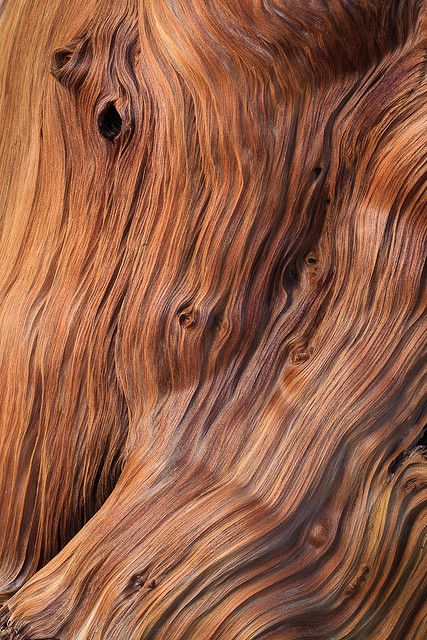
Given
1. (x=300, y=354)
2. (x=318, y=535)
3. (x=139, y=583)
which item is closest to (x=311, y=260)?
(x=300, y=354)

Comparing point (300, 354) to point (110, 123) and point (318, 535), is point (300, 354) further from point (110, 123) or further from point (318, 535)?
point (110, 123)

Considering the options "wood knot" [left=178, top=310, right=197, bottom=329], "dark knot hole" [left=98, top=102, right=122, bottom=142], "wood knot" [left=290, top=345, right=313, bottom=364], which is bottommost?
"wood knot" [left=290, top=345, right=313, bottom=364]

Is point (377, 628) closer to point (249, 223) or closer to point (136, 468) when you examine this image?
point (136, 468)

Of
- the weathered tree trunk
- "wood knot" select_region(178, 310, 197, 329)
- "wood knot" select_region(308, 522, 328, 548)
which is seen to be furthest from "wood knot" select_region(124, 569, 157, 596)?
"wood knot" select_region(178, 310, 197, 329)

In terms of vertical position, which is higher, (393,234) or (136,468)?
(393,234)

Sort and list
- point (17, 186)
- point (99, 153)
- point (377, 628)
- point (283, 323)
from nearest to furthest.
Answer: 1. point (377, 628)
2. point (283, 323)
3. point (99, 153)
4. point (17, 186)

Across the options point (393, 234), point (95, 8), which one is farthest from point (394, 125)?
point (95, 8)

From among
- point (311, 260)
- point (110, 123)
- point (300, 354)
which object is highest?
point (110, 123)

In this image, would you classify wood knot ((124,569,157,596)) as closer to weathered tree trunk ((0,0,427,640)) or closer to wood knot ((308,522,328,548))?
weathered tree trunk ((0,0,427,640))
